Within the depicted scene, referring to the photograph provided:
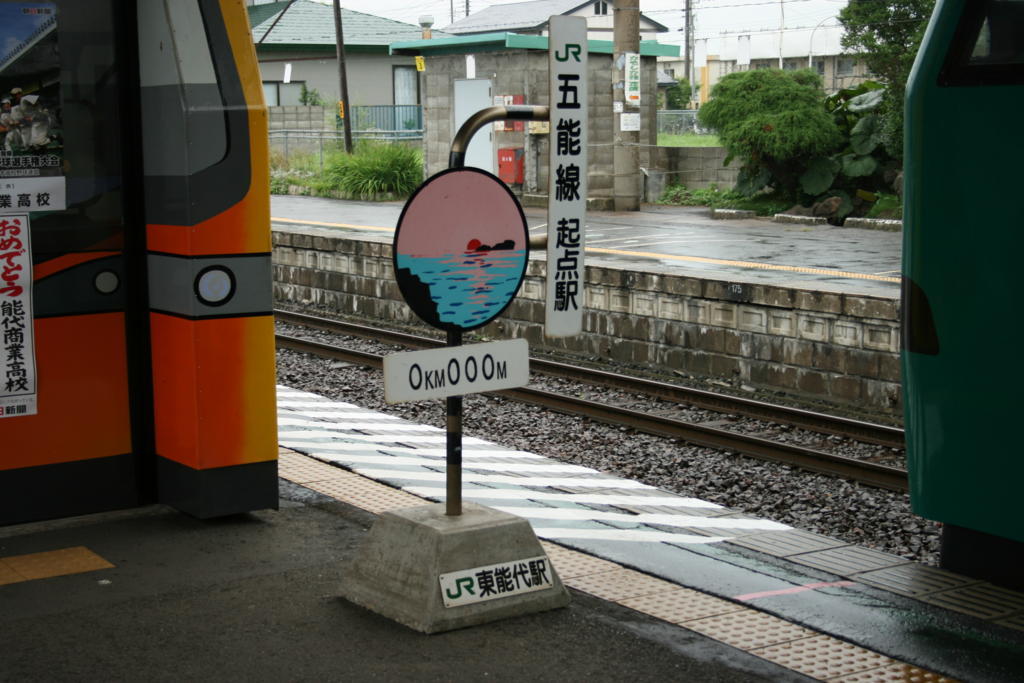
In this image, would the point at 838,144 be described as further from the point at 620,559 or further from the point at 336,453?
the point at 620,559

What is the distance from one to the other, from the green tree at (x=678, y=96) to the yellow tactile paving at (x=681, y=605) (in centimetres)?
5227

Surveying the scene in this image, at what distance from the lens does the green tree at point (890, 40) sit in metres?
19.7

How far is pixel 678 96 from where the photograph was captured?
186 ft

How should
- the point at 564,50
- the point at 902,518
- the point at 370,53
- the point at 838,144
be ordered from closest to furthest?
the point at 564,50
the point at 902,518
the point at 838,144
the point at 370,53

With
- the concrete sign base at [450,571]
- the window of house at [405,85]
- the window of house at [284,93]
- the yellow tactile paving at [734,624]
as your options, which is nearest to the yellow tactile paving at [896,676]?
the yellow tactile paving at [734,624]

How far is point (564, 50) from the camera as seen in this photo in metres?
4.55

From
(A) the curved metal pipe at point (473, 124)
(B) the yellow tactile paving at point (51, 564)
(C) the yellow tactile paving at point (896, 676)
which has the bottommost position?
(C) the yellow tactile paving at point (896, 676)

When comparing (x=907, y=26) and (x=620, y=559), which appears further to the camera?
(x=907, y=26)

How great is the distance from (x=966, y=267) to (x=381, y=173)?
23919 mm

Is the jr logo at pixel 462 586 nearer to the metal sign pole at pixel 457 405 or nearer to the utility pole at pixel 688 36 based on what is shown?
the metal sign pole at pixel 457 405

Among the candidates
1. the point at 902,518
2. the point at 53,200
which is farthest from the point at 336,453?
the point at 902,518

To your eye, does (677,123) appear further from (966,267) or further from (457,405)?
(457,405)

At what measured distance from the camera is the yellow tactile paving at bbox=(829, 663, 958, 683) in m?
4.12

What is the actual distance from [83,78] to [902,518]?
5.05 m
